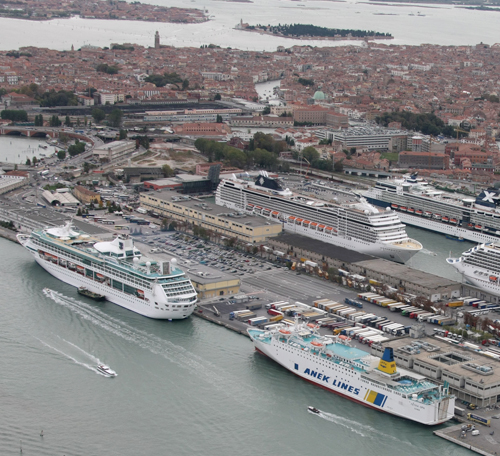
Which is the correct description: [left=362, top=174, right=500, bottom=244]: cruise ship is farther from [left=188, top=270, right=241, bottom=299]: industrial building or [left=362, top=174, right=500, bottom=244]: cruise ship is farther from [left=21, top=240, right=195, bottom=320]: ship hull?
[left=21, top=240, right=195, bottom=320]: ship hull

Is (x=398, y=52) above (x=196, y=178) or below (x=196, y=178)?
above

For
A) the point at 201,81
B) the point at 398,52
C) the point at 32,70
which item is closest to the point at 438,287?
the point at 201,81

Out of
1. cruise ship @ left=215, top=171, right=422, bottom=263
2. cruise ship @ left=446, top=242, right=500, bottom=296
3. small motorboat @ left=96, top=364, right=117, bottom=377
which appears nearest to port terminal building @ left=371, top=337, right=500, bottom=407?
cruise ship @ left=446, top=242, right=500, bottom=296

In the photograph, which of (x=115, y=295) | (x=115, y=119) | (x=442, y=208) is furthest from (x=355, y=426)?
(x=115, y=119)

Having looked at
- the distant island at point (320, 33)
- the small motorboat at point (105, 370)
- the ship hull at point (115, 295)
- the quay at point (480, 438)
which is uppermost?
the distant island at point (320, 33)

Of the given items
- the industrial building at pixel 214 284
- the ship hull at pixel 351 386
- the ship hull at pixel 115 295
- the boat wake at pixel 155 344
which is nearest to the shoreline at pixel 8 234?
the ship hull at pixel 115 295

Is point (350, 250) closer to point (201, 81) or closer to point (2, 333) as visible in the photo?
point (2, 333)

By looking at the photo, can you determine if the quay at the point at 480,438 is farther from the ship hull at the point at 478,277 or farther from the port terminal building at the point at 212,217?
the port terminal building at the point at 212,217

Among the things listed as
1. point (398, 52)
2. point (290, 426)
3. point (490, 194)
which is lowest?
point (290, 426)
